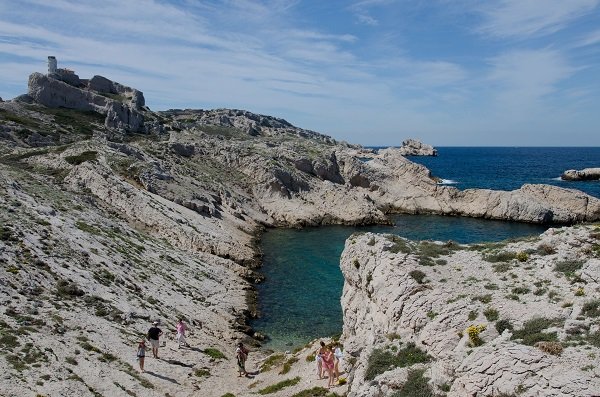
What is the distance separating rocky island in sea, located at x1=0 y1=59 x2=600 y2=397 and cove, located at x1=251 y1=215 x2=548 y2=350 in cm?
278

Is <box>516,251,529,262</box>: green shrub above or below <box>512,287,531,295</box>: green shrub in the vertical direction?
above

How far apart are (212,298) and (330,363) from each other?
72.3ft

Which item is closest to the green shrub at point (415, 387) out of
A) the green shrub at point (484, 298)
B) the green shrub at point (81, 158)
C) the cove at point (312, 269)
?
the green shrub at point (484, 298)

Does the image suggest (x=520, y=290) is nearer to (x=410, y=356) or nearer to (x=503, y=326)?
(x=503, y=326)

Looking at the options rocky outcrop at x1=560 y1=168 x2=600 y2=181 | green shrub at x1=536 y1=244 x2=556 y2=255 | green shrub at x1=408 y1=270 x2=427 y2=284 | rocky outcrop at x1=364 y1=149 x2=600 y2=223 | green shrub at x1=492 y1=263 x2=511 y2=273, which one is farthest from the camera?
rocky outcrop at x1=560 y1=168 x2=600 y2=181

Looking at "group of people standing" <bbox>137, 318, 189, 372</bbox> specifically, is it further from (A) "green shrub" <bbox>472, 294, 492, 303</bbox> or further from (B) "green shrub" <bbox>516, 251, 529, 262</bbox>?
(B) "green shrub" <bbox>516, 251, 529, 262</bbox>

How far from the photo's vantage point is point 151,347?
31.3 meters

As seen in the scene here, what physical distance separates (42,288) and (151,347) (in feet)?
27.9

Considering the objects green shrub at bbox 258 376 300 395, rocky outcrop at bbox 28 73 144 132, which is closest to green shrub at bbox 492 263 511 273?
green shrub at bbox 258 376 300 395

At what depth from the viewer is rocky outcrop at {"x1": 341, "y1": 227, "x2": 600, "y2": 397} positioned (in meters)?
14.6

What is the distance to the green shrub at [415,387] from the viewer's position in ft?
55.3

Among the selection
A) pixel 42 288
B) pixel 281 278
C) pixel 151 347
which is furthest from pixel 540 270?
pixel 281 278

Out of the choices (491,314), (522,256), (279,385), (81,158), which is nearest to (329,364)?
(279,385)

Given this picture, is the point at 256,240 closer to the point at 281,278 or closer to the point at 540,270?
the point at 281,278
